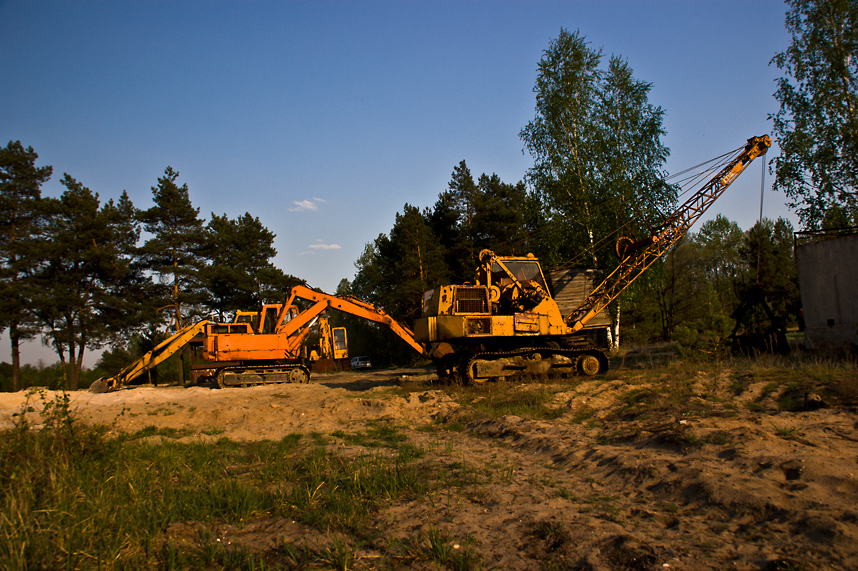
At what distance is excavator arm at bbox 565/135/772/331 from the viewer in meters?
16.3

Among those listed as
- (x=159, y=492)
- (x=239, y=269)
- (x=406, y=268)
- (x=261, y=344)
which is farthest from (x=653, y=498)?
(x=239, y=269)

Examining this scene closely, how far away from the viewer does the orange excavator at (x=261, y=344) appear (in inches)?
750

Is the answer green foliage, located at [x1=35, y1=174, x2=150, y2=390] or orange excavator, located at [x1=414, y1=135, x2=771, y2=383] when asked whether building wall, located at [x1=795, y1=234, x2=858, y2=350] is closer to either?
orange excavator, located at [x1=414, y1=135, x2=771, y2=383]

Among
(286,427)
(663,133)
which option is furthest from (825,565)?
(663,133)

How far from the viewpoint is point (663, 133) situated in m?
22.4

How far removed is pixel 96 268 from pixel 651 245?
94.6 feet

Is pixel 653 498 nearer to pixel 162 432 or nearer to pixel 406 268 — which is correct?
pixel 162 432

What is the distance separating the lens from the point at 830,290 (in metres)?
14.4

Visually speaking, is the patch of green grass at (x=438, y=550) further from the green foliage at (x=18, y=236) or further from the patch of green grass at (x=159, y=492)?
the green foliage at (x=18, y=236)

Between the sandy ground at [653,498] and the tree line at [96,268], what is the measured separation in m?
24.4

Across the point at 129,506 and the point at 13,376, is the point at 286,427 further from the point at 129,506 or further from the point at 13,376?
the point at 13,376

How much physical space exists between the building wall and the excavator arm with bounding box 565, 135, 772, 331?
3456 millimetres

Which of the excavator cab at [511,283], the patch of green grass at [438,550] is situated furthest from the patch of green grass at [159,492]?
the excavator cab at [511,283]

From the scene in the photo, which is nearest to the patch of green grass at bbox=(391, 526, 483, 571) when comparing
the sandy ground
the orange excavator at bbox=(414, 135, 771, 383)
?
the sandy ground
